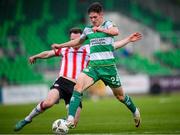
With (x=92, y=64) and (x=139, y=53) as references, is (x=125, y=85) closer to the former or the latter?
(x=139, y=53)

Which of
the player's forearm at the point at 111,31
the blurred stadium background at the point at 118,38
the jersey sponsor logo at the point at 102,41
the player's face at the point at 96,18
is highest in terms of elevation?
the player's face at the point at 96,18

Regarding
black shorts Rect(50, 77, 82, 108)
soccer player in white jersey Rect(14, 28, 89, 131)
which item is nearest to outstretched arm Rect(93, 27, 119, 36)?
soccer player in white jersey Rect(14, 28, 89, 131)

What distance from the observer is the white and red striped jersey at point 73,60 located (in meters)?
12.3

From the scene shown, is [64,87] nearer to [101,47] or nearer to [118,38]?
[101,47]

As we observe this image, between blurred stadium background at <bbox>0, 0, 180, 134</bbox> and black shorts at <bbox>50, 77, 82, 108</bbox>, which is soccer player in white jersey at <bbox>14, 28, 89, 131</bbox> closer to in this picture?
black shorts at <bbox>50, 77, 82, 108</bbox>

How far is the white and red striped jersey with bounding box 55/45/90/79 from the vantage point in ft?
40.4

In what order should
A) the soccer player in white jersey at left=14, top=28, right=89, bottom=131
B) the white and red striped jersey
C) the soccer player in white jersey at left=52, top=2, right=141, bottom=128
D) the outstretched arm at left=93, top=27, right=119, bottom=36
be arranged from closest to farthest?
1. the outstretched arm at left=93, top=27, right=119, bottom=36
2. the soccer player in white jersey at left=52, top=2, right=141, bottom=128
3. the soccer player in white jersey at left=14, top=28, right=89, bottom=131
4. the white and red striped jersey

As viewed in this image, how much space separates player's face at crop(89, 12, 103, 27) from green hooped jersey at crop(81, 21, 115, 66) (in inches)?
4.5

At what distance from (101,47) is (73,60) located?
4.36 feet

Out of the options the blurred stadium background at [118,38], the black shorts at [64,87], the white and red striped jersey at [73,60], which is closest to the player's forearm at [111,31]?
the white and red striped jersey at [73,60]

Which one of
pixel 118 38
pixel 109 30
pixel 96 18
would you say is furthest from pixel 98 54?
pixel 118 38

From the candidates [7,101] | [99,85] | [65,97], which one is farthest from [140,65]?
[65,97]

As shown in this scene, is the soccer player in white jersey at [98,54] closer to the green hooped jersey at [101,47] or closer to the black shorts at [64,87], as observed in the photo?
the green hooped jersey at [101,47]

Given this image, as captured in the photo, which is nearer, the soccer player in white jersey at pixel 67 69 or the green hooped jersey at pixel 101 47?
the green hooped jersey at pixel 101 47
